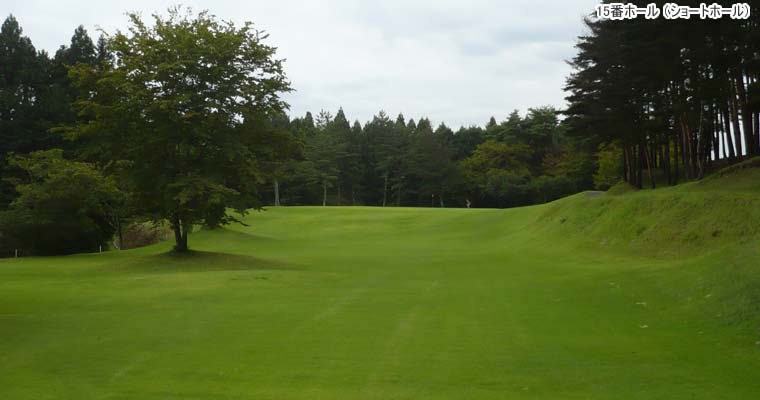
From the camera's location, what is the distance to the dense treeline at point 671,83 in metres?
32.3

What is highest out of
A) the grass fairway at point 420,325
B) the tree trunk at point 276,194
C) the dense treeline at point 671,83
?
the dense treeline at point 671,83

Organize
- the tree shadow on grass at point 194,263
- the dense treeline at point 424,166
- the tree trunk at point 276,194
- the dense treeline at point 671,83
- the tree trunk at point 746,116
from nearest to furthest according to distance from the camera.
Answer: the tree shadow on grass at point 194,263 < the dense treeline at point 671,83 < the tree trunk at point 746,116 < the tree trunk at point 276,194 < the dense treeline at point 424,166

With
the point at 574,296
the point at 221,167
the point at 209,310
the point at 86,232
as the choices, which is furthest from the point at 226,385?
the point at 86,232

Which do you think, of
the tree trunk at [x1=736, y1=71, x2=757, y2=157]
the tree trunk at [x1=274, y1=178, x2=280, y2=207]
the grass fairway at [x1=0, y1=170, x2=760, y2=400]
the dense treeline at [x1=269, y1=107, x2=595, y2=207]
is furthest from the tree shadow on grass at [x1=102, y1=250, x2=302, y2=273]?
the dense treeline at [x1=269, y1=107, x2=595, y2=207]

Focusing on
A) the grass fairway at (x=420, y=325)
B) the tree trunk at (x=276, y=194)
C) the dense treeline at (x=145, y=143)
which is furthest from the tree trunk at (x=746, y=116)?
the tree trunk at (x=276, y=194)

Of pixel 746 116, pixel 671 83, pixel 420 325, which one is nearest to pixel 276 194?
pixel 671 83

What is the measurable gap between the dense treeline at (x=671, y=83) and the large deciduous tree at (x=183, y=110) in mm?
19727

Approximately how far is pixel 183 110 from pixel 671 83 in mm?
30123

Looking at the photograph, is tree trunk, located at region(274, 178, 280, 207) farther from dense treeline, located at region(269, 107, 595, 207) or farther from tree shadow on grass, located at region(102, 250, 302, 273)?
tree shadow on grass, located at region(102, 250, 302, 273)

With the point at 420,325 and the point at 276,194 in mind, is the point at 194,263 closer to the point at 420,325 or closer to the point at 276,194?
the point at 420,325

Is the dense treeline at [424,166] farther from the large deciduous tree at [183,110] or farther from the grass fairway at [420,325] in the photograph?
the grass fairway at [420,325]

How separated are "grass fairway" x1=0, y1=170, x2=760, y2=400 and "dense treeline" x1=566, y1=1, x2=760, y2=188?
7586 mm

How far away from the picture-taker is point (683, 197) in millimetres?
28703

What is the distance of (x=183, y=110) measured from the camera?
29031 millimetres
